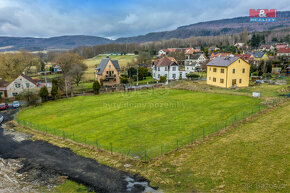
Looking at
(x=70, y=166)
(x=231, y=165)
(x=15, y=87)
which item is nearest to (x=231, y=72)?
(x=231, y=165)

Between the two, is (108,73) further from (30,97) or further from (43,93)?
(30,97)

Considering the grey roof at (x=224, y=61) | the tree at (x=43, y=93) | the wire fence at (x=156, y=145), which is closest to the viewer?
the wire fence at (x=156, y=145)

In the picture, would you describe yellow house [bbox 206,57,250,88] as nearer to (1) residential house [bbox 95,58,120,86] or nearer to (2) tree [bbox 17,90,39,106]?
(1) residential house [bbox 95,58,120,86]

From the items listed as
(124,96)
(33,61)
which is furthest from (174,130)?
(33,61)

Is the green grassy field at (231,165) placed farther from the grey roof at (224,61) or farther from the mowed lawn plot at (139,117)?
the grey roof at (224,61)

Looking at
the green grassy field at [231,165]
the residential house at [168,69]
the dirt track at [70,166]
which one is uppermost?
the residential house at [168,69]

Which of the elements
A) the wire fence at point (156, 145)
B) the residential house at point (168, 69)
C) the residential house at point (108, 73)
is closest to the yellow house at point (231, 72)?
the residential house at point (168, 69)

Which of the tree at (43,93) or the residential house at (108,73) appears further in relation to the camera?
the residential house at (108,73)
